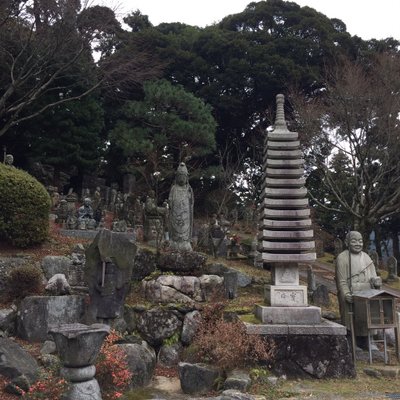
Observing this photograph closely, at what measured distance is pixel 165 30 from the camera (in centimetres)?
3238

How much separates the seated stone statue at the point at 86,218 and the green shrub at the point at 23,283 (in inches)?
272

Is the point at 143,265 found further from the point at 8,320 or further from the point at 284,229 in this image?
the point at 284,229

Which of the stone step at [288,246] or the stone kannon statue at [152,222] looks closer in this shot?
the stone step at [288,246]

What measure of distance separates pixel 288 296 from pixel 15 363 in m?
4.98

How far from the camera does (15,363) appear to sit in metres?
6.39

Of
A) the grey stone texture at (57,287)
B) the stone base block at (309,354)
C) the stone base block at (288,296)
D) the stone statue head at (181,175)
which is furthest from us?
the stone statue head at (181,175)

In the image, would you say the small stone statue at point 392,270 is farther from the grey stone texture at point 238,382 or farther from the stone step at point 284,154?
the grey stone texture at point 238,382

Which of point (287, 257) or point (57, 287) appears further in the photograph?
point (57, 287)

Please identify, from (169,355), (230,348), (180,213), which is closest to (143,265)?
(180,213)

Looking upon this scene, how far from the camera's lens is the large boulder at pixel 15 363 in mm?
6250

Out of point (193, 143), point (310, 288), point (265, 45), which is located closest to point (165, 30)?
point (265, 45)

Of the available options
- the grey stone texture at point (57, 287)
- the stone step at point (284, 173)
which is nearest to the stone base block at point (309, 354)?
the stone step at point (284, 173)

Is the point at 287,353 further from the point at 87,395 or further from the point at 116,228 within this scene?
the point at 116,228

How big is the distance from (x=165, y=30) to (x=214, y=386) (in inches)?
1160
